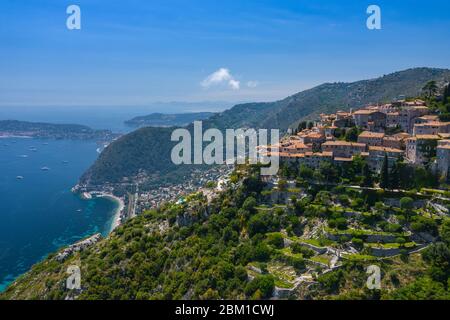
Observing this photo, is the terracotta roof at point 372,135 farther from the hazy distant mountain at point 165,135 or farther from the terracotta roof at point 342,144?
the hazy distant mountain at point 165,135

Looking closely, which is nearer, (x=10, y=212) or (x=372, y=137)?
(x=372, y=137)

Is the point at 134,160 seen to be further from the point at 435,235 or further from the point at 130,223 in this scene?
the point at 435,235

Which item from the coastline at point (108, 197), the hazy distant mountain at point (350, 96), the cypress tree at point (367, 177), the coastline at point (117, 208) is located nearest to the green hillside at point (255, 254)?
the cypress tree at point (367, 177)

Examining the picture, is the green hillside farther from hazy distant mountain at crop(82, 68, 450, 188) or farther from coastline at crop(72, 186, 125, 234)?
hazy distant mountain at crop(82, 68, 450, 188)

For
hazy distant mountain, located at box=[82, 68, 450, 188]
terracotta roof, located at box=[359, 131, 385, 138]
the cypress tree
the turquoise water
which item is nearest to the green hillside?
the cypress tree
